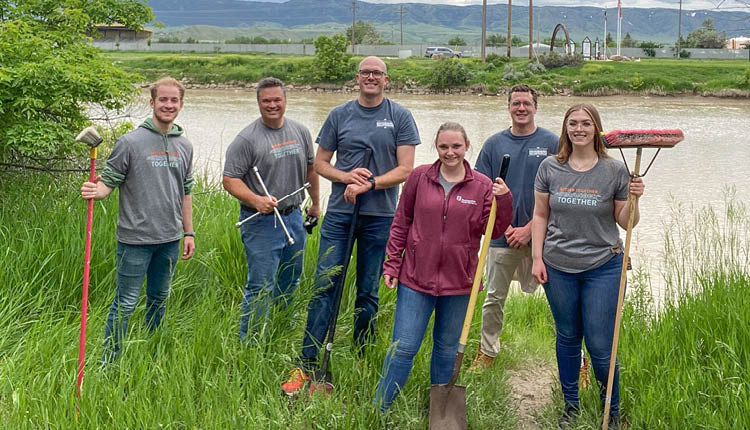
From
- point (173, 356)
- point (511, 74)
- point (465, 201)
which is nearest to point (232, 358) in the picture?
point (173, 356)

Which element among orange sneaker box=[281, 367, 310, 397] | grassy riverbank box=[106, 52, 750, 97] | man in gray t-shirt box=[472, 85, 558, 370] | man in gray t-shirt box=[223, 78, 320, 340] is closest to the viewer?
orange sneaker box=[281, 367, 310, 397]

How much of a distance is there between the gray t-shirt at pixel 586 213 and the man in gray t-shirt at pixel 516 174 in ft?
2.76

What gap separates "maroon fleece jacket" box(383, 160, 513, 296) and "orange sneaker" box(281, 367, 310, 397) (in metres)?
0.80

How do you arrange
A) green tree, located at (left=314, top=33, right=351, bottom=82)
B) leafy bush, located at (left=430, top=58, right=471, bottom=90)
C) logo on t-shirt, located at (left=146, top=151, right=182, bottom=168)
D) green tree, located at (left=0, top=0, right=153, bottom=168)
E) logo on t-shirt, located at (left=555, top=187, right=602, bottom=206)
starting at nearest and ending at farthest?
logo on t-shirt, located at (left=555, top=187, right=602, bottom=206) → logo on t-shirt, located at (left=146, top=151, right=182, bottom=168) → green tree, located at (left=0, top=0, right=153, bottom=168) → leafy bush, located at (left=430, top=58, right=471, bottom=90) → green tree, located at (left=314, top=33, right=351, bottom=82)

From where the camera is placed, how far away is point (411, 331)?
13.0ft

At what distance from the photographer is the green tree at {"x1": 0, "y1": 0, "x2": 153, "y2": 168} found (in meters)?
6.06

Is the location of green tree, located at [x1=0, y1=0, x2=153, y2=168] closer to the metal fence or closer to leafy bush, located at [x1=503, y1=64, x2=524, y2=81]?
leafy bush, located at [x1=503, y1=64, x2=524, y2=81]

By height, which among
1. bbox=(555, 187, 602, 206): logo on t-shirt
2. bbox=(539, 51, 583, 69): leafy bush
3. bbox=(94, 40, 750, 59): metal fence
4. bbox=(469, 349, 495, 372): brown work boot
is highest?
bbox=(94, 40, 750, 59): metal fence

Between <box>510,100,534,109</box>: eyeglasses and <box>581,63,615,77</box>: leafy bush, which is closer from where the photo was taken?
<box>510,100,534,109</box>: eyeglasses

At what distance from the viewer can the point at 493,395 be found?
4461 millimetres

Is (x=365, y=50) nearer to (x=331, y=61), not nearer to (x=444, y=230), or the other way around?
(x=331, y=61)

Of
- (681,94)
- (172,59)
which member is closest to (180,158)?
(681,94)

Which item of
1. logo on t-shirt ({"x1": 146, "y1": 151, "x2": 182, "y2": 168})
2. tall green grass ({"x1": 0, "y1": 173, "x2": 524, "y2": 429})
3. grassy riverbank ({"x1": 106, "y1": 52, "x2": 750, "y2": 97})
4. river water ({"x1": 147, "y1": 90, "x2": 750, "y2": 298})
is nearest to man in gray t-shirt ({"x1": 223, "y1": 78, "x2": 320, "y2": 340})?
tall green grass ({"x1": 0, "y1": 173, "x2": 524, "y2": 429})

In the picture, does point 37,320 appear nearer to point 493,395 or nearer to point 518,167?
point 493,395
